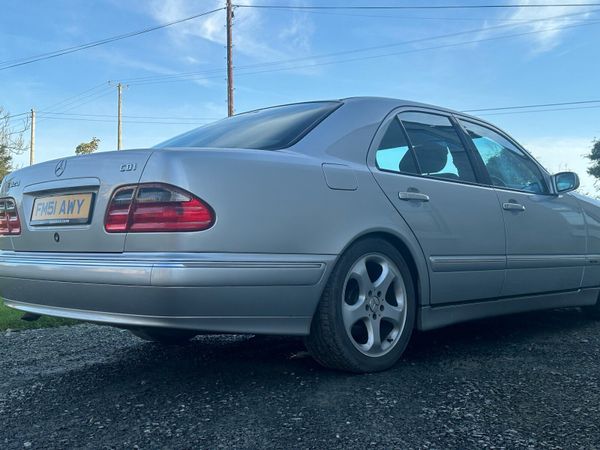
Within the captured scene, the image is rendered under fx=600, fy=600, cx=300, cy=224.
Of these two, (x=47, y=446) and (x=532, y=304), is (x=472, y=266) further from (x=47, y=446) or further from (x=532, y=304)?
(x=47, y=446)

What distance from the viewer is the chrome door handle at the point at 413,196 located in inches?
130

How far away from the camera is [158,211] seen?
101 inches

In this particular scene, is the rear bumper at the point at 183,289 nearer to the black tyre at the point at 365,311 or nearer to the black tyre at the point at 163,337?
the black tyre at the point at 365,311

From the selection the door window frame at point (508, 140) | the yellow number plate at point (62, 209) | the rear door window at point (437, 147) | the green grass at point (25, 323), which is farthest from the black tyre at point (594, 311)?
the green grass at point (25, 323)

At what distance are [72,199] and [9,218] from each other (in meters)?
0.60

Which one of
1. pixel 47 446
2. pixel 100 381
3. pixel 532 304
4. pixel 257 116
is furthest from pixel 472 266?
pixel 47 446

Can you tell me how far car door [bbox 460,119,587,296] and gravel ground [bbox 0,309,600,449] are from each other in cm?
45

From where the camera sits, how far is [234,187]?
264 cm

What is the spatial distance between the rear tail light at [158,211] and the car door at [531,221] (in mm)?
2263

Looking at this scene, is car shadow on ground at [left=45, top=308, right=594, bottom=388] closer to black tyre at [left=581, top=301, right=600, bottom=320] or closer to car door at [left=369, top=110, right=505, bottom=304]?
black tyre at [left=581, top=301, right=600, bottom=320]

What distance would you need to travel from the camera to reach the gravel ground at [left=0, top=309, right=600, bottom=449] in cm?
228

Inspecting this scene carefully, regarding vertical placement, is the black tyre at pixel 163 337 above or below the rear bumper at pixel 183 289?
below

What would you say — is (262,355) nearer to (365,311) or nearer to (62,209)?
(365,311)

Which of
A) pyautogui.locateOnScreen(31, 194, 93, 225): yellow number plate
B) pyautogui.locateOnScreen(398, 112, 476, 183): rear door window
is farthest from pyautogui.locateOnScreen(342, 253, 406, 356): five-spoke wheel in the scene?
pyautogui.locateOnScreen(31, 194, 93, 225): yellow number plate
